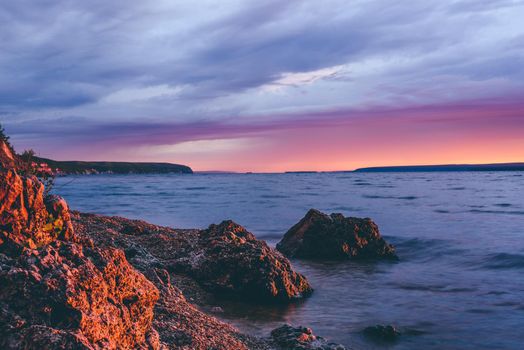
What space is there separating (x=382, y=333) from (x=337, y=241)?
682cm

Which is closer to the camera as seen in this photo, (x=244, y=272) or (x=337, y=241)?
(x=244, y=272)

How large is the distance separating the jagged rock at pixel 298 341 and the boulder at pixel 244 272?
2.43m

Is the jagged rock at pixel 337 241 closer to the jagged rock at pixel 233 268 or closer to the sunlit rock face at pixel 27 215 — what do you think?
the jagged rock at pixel 233 268

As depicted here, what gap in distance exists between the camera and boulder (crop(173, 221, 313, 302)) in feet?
31.1

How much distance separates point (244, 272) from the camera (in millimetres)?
9641

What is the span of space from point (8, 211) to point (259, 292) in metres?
5.86

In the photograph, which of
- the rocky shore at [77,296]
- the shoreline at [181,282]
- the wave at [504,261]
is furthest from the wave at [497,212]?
the rocky shore at [77,296]

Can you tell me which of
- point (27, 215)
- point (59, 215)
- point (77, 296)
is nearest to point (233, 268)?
point (59, 215)

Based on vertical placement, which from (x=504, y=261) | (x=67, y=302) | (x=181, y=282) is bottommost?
(x=504, y=261)

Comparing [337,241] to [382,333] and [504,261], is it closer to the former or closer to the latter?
[504,261]

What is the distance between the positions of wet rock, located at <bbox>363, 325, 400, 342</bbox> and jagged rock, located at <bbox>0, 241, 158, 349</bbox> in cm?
474

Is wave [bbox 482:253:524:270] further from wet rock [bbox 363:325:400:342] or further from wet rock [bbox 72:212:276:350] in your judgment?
wet rock [bbox 72:212:276:350]

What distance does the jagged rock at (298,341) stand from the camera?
259 inches

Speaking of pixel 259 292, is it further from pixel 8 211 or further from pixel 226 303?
pixel 8 211
